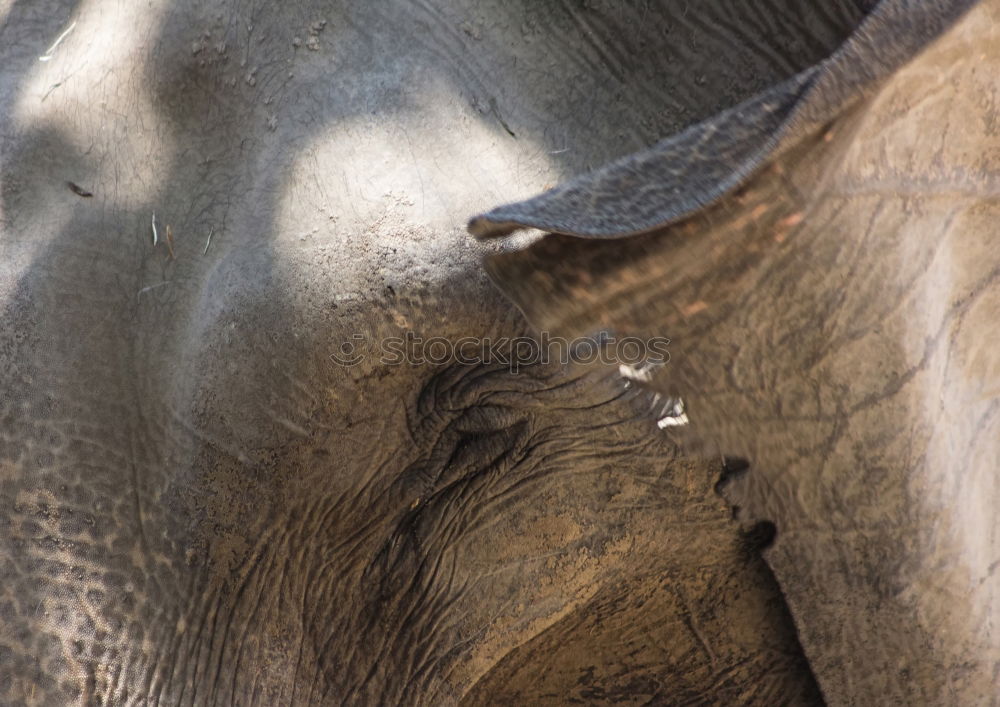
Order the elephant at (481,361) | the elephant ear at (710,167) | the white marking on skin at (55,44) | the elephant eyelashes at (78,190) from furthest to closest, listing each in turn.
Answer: the white marking on skin at (55,44), the elephant eyelashes at (78,190), the elephant at (481,361), the elephant ear at (710,167)

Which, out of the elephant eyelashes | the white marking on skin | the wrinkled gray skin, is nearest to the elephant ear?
the wrinkled gray skin

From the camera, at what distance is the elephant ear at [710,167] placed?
1087mm

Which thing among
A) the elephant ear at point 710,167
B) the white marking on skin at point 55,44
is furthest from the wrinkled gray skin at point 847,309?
the white marking on skin at point 55,44

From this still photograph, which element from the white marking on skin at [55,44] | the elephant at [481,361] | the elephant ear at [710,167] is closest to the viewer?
the elephant ear at [710,167]

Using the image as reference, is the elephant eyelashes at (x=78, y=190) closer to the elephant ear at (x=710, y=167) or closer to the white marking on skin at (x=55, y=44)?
the white marking on skin at (x=55, y=44)

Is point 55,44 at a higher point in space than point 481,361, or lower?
higher

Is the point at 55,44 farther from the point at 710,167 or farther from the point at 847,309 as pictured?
the point at 847,309

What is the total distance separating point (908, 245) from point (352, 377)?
767 millimetres

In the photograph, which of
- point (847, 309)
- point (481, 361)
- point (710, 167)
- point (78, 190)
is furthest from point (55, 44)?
point (847, 309)

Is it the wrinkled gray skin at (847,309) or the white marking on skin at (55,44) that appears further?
the white marking on skin at (55,44)

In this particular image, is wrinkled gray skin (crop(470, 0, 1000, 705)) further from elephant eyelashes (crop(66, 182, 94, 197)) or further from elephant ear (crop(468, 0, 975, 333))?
elephant eyelashes (crop(66, 182, 94, 197))

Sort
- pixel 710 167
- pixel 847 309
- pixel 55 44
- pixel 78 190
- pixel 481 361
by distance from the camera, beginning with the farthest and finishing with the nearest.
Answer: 1. pixel 55 44
2. pixel 78 190
3. pixel 481 361
4. pixel 847 309
5. pixel 710 167

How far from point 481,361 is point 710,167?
0.53 metres

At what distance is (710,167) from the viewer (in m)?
1.14
